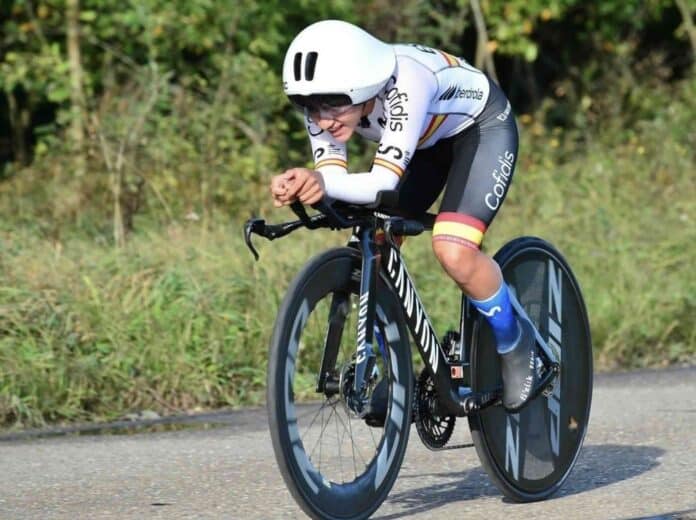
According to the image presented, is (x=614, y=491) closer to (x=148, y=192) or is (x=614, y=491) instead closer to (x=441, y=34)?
(x=148, y=192)

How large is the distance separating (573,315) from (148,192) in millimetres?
5892

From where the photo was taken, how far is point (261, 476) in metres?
6.43

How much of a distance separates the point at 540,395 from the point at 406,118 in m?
1.40

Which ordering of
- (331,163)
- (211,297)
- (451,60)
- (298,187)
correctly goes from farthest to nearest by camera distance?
(211,297)
(451,60)
(331,163)
(298,187)

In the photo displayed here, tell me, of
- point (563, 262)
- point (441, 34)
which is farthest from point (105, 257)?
point (441, 34)

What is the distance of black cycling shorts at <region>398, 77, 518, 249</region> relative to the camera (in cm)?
563

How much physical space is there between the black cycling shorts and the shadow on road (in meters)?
0.98

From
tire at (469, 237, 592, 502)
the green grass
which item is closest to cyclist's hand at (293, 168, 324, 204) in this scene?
tire at (469, 237, 592, 502)

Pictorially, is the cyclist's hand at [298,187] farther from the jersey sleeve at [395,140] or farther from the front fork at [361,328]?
the front fork at [361,328]

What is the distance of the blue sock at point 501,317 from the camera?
5762mm

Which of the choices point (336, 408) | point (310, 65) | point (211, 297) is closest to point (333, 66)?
point (310, 65)

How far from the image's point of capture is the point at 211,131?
12500mm

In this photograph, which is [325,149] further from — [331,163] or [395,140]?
[395,140]

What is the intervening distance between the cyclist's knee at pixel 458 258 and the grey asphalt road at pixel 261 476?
84cm
